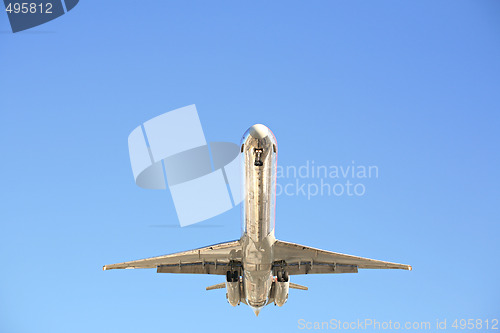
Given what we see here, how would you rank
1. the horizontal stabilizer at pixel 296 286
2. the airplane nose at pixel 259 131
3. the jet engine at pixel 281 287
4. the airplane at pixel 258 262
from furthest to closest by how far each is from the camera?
the horizontal stabilizer at pixel 296 286 < the jet engine at pixel 281 287 < the airplane at pixel 258 262 < the airplane nose at pixel 259 131

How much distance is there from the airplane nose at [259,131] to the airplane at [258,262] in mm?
3136

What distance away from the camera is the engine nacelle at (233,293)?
A: 4088cm

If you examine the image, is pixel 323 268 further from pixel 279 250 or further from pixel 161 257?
pixel 161 257

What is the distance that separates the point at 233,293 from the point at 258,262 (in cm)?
404

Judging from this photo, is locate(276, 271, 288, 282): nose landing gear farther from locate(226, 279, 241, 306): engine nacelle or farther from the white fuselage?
locate(226, 279, 241, 306): engine nacelle

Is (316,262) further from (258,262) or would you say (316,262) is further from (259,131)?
(259,131)

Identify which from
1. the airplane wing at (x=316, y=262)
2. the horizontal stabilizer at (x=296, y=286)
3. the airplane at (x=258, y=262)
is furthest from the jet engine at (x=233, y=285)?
the horizontal stabilizer at (x=296, y=286)

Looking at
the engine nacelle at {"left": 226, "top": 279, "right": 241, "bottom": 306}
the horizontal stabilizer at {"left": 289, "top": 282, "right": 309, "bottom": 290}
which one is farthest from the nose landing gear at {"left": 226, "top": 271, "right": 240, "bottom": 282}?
the horizontal stabilizer at {"left": 289, "top": 282, "right": 309, "bottom": 290}

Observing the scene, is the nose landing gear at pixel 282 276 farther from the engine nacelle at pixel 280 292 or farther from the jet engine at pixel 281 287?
the engine nacelle at pixel 280 292

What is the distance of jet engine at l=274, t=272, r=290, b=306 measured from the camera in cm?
4106

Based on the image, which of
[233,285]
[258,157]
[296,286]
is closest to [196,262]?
[233,285]

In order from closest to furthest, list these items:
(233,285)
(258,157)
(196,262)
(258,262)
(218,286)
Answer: (258,157)
(258,262)
(233,285)
(196,262)
(218,286)

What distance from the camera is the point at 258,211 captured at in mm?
35281

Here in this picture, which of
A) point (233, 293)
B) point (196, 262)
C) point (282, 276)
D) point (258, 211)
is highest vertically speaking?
point (258, 211)
